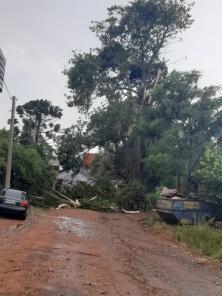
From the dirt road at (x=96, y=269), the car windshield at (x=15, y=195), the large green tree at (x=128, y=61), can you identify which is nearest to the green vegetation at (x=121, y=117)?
the large green tree at (x=128, y=61)

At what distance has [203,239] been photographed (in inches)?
747

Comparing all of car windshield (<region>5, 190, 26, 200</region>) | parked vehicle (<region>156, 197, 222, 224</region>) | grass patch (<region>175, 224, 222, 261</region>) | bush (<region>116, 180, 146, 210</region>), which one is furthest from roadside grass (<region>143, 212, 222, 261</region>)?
bush (<region>116, 180, 146, 210</region>)

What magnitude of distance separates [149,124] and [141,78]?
1674cm

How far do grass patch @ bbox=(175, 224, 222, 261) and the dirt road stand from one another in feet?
2.64

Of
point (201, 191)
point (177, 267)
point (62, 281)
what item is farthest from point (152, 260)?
point (201, 191)

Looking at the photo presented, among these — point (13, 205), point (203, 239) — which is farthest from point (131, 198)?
point (203, 239)

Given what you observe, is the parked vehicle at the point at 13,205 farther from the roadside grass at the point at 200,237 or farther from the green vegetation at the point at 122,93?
the green vegetation at the point at 122,93

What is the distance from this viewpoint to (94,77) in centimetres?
5178

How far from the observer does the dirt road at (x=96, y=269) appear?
857cm

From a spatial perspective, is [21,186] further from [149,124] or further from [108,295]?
[108,295]

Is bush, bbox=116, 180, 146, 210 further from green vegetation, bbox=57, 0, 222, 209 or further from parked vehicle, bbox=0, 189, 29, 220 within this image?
parked vehicle, bbox=0, 189, 29, 220

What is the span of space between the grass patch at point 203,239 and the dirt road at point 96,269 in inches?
31.7

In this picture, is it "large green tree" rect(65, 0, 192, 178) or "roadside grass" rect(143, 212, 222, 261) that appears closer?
"roadside grass" rect(143, 212, 222, 261)

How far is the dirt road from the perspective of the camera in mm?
8570
